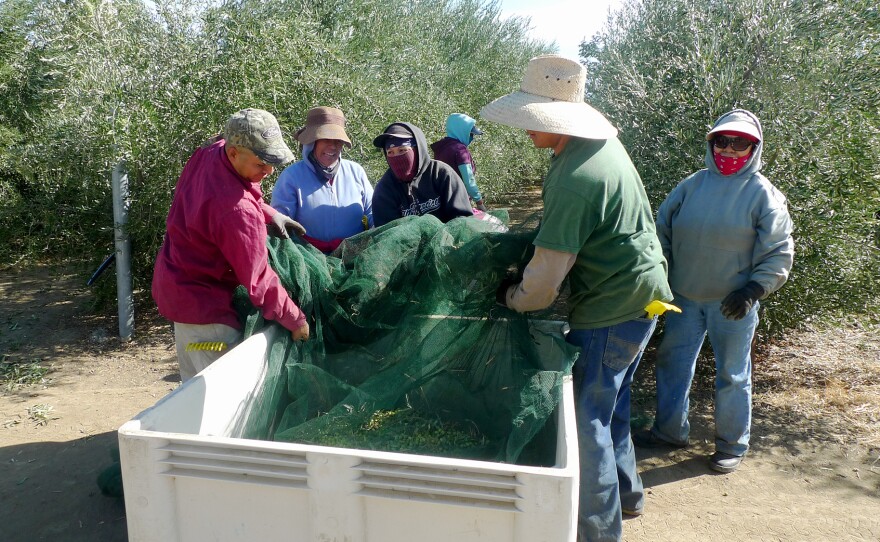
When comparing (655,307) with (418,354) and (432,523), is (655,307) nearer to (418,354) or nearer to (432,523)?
(418,354)

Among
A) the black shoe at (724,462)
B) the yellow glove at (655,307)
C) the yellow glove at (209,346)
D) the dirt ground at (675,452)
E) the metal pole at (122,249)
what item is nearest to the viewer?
the yellow glove at (655,307)

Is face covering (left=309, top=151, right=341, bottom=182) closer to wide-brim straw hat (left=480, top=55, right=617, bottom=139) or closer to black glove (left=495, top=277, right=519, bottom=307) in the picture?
wide-brim straw hat (left=480, top=55, right=617, bottom=139)

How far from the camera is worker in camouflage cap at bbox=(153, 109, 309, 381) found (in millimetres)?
2732

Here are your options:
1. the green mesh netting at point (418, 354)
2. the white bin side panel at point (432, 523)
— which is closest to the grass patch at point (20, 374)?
the green mesh netting at point (418, 354)

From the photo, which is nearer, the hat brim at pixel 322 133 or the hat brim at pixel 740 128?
the hat brim at pixel 740 128

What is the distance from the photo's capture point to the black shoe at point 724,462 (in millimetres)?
3945

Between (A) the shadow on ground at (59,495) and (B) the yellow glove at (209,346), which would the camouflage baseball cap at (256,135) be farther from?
(A) the shadow on ground at (59,495)

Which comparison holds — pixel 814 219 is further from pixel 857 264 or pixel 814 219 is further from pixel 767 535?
pixel 767 535

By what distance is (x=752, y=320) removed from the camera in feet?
12.3

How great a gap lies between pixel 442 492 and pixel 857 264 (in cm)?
394

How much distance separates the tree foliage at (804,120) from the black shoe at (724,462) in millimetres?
1265

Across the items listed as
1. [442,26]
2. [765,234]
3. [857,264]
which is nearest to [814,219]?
[857,264]

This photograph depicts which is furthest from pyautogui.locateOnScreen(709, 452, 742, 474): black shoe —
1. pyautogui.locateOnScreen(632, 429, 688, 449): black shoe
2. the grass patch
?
the grass patch

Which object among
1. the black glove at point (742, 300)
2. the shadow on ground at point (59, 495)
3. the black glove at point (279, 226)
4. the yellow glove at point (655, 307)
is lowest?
the shadow on ground at point (59, 495)
